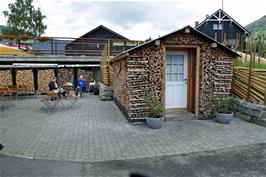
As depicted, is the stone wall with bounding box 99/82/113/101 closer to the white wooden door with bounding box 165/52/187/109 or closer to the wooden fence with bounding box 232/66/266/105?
the white wooden door with bounding box 165/52/187/109

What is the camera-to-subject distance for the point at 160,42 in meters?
7.20

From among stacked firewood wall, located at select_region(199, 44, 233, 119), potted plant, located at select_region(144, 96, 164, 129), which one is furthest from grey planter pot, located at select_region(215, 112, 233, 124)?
potted plant, located at select_region(144, 96, 164, 129)

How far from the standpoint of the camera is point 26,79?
14.1 meters

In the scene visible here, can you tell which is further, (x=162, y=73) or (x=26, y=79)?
(x=26, y=79)

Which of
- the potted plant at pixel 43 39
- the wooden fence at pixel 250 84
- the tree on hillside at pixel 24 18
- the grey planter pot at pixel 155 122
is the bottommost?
the grey planter pot at pixel 155 122

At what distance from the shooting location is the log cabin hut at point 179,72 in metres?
7.17

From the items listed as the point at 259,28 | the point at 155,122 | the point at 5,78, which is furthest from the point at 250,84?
the point at 259,28

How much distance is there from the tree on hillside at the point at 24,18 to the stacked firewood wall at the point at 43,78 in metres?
17.2

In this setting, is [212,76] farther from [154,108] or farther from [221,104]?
[154,108]

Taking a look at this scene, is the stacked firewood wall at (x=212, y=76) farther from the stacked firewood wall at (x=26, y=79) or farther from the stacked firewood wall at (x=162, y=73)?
the stacked firewood wall at (x=26, y=79)

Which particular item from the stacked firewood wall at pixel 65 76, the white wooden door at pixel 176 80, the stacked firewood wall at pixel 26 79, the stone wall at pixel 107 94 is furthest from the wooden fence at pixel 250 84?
the stacked firewood wall at pixel 26 79

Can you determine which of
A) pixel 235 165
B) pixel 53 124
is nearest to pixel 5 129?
pixel 53 124

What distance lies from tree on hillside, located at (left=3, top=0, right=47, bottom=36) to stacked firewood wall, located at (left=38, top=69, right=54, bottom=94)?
1716cm

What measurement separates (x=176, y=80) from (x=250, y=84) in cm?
246
